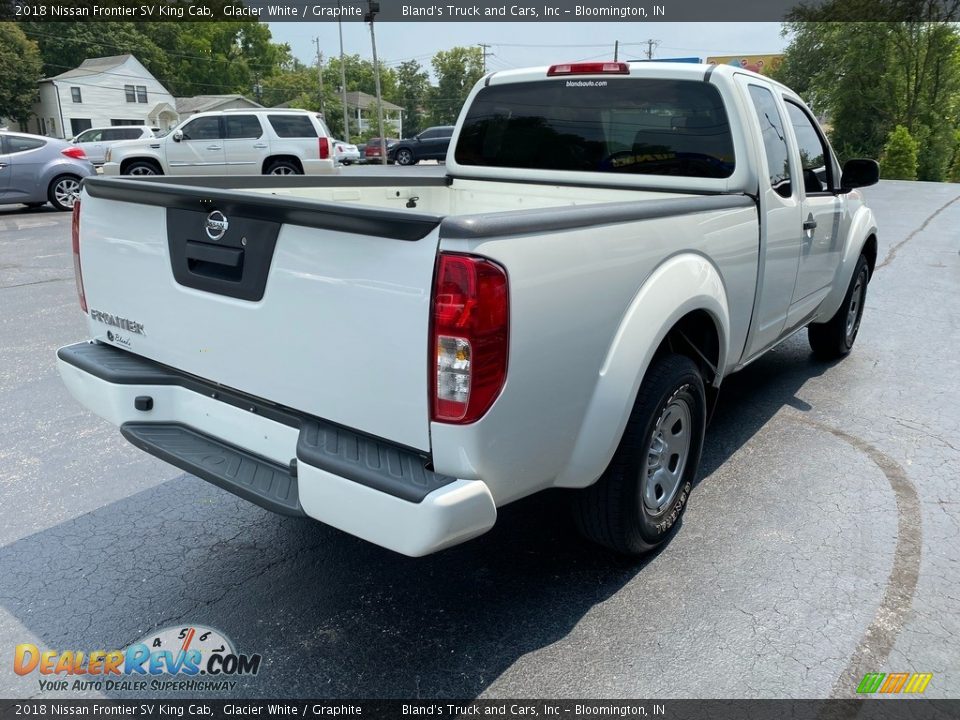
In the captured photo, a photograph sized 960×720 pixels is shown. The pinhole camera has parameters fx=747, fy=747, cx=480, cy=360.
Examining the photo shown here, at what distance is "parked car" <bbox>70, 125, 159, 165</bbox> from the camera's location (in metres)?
22.8

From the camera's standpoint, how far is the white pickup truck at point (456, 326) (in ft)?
6.89

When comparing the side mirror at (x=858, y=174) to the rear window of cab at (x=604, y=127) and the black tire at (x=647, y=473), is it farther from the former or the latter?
the black tire at (x=647, y=473)

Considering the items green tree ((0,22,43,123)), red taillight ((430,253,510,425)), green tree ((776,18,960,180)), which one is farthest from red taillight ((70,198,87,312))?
green tree ((0,22,43,123))

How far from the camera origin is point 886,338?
6602 mm

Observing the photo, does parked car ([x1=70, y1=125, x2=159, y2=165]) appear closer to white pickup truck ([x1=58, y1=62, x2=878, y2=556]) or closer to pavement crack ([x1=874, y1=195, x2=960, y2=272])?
pavement crack ([x1=874, y1=195, x2=960, y2=272])

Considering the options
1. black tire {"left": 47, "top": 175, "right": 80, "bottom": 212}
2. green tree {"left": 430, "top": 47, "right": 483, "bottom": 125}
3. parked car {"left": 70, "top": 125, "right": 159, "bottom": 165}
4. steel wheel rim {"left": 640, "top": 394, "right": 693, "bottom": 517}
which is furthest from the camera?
green tree {"left": 430, "top": 47, "right": 483, "bottom": 125}

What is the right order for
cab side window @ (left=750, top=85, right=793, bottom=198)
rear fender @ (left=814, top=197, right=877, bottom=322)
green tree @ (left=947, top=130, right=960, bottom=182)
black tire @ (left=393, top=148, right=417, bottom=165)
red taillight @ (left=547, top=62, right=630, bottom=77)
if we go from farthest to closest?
black tire @ (left=393, top=148, right=417, bottom=165)
green tree @ (left=947, top=130, right=960, bottom=182)
rear fender @ (left=814, top=197, right=877, bottom=322)
red taillight @ (left=547, top=62, right=630, bottom=77)
cab side window @ (left=750, top=85, right=793, bottom=198)

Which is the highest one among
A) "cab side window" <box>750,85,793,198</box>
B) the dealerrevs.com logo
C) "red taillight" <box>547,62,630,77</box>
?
"red taillight" <box>547,62,630,77</box>

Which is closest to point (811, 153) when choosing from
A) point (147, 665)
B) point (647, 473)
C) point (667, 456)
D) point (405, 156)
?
point (667, 456)

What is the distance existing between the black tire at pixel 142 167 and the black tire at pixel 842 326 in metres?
16.0

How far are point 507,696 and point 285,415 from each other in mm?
1161

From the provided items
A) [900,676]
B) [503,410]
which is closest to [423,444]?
[503,410]

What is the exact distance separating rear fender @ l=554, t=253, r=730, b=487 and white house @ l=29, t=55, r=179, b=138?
235 feet

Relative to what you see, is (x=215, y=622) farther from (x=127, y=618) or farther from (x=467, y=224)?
(x=467, y=224)
